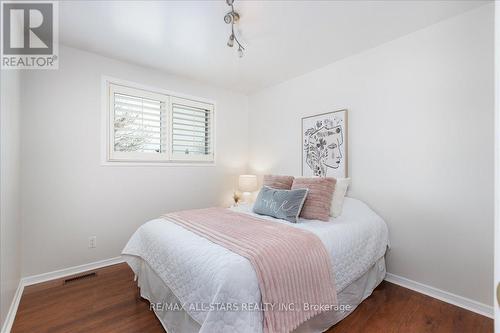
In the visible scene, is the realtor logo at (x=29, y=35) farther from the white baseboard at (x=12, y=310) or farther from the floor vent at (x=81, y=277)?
the floor vent at (x=81, y=277)

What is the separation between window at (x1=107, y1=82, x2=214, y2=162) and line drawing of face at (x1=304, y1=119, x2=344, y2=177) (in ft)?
5.23

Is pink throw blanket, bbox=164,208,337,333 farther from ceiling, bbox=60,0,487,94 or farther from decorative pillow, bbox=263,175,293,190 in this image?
ceiling, bbox=60,0,487,94

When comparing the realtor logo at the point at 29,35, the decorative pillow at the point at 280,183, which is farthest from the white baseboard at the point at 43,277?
the decorative pillow at the point at 280,183

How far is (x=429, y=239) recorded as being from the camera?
2166 millimetres

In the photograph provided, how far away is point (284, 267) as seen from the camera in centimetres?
136

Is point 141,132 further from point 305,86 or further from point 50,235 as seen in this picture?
point 305,86

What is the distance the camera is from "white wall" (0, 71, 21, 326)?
1.59 meters

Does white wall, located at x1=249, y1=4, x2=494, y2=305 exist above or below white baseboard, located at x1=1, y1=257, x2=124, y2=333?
above

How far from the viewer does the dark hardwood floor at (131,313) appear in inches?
66.8

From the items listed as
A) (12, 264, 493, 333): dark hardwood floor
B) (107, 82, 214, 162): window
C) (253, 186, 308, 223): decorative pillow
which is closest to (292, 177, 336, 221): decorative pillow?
(253, 186, 308, 223): decorative pillow

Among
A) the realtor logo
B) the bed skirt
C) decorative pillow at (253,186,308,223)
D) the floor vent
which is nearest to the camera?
the bed skirt

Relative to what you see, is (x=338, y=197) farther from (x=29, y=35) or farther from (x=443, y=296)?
Result: (x=29, y=35)

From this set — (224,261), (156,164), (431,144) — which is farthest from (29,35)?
(431,144)

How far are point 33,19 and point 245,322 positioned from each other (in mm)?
3024
